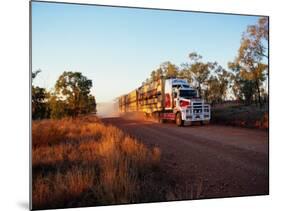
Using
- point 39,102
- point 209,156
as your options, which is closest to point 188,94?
point 209,156

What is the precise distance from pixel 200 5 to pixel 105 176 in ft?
9.53

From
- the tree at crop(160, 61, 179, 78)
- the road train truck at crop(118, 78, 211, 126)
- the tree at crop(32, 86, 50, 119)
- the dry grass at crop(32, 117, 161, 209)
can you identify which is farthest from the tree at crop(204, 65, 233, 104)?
the tree at crop(32, 86, 50, 119)

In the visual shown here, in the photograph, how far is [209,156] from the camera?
256 inches

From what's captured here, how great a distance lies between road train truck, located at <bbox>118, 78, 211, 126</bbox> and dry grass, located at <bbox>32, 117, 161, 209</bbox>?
2.25 feet

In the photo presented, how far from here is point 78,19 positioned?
602cm

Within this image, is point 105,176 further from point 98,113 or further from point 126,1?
point 126,1

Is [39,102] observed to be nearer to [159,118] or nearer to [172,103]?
[159,118]

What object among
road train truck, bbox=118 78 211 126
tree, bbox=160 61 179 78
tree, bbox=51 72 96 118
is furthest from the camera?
road train truck, bbox=118 78 211 126

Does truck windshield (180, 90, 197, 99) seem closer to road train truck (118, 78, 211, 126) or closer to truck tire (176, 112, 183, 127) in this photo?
road train truck (118, 78, 211, 126)

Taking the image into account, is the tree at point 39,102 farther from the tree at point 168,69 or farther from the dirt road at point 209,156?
the tree at point 168,69

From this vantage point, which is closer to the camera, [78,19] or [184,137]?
[78,19]

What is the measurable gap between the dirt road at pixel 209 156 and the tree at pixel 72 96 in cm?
39

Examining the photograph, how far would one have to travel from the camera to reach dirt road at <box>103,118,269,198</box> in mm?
6258
